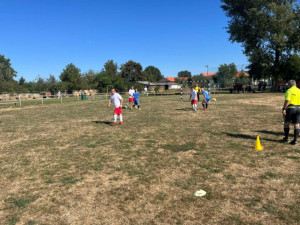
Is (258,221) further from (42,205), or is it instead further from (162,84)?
(162,84)

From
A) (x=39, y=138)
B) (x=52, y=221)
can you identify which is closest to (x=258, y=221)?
(x=52, y=221)

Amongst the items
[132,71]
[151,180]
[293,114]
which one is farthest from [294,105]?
[132,71]

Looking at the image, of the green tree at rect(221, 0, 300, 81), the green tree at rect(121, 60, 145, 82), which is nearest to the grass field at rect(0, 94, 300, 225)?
the green tree at rect(221, 0, 300, 81)

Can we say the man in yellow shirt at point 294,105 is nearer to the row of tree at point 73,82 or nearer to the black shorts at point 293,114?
the black shorts at point 293,114

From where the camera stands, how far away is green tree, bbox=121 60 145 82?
96125 mm

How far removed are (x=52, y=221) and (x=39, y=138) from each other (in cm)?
657

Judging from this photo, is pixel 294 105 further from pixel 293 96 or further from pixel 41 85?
pixel 41 85

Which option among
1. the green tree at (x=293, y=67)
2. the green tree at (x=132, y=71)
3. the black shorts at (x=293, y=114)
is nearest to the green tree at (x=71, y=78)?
the green tree at (x=132, y=71)

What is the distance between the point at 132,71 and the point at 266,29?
68.2m

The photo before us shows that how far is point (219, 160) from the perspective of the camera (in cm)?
594

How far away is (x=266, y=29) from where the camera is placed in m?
33.7

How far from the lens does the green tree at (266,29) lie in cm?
Answer: 3231

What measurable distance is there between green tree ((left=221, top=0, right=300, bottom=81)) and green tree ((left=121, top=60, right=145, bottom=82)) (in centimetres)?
6077

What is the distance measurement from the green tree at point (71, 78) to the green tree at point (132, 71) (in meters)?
33.1
